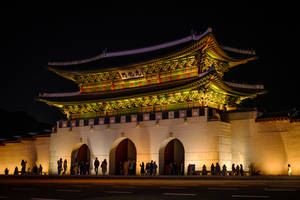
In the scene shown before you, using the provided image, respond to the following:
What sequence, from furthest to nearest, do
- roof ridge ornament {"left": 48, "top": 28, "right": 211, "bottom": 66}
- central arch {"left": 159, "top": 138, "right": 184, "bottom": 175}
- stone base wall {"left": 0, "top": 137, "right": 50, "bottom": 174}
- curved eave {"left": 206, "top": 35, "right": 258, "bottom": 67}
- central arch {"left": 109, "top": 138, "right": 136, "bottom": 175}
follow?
stone base wall {"left": 0, "top": 137, "right": 50, "bottom": 174} → roof ridge ornament {"left": 48, "top": 28, "right": 211, "bottom": 66} → central arch {"left": 109, "top": 138, "right": 136, "bottom": 175} → central arch {"left": 159, "top": 138, "right": 184, "bottom": 175} → curved eave {"left": 206, "top": 35, "right": 258, "bottom": 67}

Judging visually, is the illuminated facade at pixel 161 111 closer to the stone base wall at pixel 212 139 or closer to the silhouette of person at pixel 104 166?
the stone base wall at pixel 212 139

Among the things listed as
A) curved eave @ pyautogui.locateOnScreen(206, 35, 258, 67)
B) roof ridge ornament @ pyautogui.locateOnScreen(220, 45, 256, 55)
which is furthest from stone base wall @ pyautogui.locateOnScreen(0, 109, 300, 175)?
roof ridge ornament @ pyautogui.locateOnScreen(220, 45, 256, 55)

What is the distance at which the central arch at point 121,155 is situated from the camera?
3159 centimetres

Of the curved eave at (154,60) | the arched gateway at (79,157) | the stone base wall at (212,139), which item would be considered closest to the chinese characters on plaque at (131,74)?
the curved eave at (154,60)

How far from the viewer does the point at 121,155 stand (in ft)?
108

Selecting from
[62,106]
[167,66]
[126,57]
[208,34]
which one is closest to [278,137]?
[208,34]

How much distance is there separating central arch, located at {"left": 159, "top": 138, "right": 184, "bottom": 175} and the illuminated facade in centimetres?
8

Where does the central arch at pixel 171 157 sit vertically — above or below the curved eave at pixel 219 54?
below

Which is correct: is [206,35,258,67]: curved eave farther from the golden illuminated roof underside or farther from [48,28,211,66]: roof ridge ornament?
[48,28,211,66]: roof ridge ornament

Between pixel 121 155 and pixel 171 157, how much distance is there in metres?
4.95

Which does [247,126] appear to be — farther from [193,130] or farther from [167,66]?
[167,66]

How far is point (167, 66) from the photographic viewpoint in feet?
101

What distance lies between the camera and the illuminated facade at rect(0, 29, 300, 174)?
27109 millimetres

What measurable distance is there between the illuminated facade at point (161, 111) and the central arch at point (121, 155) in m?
0.08
